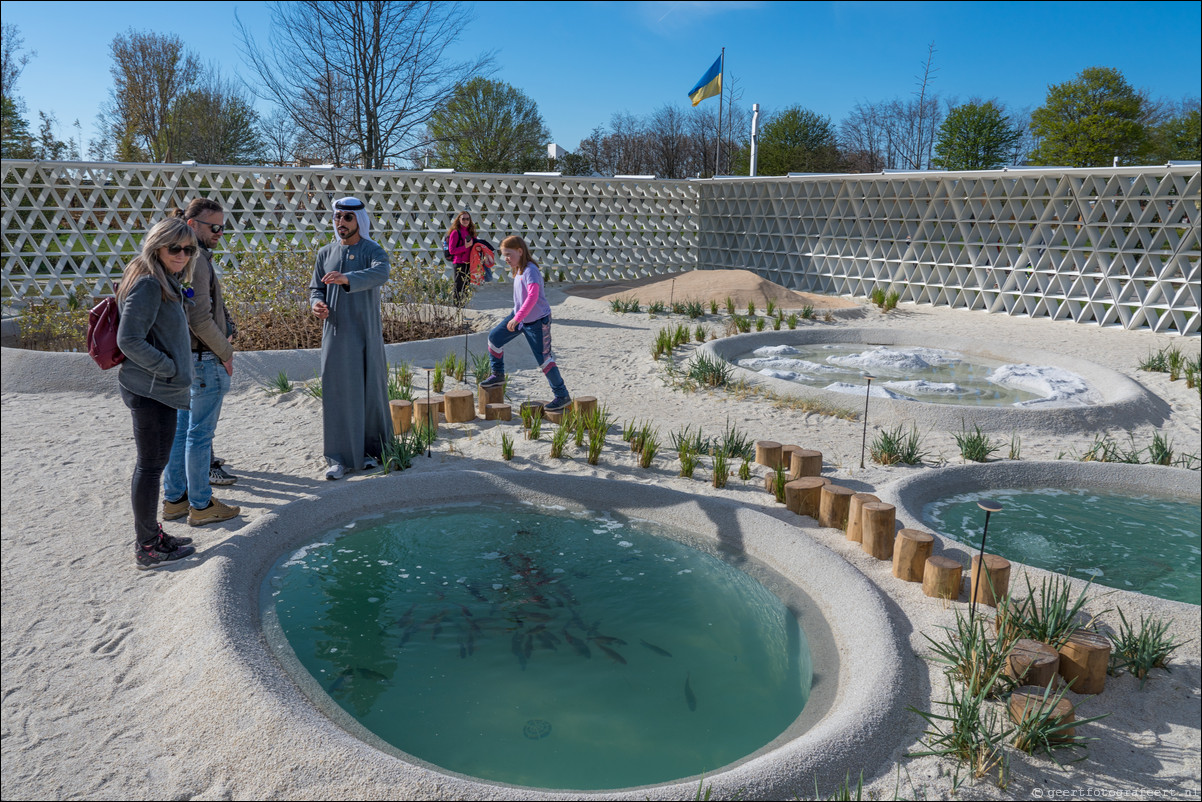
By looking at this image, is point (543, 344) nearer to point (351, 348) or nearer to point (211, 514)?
point (351, 348)

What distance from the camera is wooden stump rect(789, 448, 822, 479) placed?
512 centimetres

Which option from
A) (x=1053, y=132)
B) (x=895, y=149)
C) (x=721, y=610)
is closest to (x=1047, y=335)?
(x=721, y=610)

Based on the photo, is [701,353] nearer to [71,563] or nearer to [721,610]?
[721,610]

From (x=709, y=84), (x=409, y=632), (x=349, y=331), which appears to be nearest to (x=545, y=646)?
(x=409, y=632)

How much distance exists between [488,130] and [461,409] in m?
28.9

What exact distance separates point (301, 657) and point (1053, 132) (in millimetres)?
35826

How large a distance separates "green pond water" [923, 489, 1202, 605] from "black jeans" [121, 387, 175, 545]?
13.1 feet

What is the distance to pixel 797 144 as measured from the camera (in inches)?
1537

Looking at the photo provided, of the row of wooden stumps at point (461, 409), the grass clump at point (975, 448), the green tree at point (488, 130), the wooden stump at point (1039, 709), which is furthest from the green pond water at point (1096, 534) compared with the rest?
the green tree at point (488, 130)

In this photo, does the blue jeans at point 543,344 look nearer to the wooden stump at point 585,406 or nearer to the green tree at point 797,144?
the wooden stump at point 585,406

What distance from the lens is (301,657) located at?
11.1 ft

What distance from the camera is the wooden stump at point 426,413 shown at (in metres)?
5.91

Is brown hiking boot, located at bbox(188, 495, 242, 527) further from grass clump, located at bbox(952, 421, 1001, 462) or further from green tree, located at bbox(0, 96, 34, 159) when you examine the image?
green tree, located at bbox(0, 96, 34, 159)

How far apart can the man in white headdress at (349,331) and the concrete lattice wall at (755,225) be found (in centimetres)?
487
